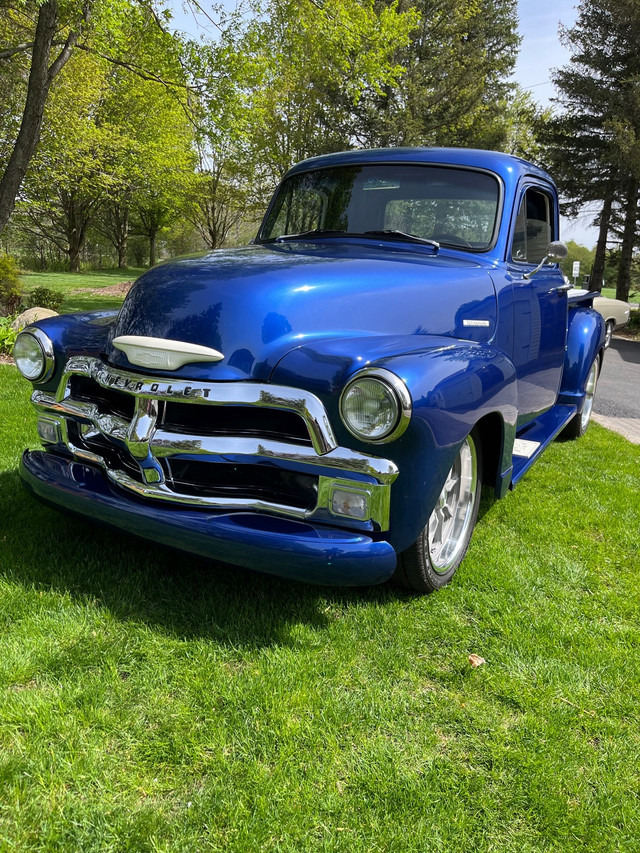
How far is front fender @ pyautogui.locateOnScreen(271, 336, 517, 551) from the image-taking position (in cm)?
221

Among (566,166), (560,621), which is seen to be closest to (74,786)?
(560,621)

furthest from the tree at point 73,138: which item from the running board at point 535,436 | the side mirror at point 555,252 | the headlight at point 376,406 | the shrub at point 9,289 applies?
the headlight at point 376,406

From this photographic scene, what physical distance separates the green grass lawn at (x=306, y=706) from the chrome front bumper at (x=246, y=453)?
531 mm

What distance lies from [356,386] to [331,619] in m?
1.04

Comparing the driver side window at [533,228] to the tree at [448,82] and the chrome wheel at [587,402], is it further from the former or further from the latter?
the tree at [448,82]

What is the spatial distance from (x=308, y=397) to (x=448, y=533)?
3.78 ft

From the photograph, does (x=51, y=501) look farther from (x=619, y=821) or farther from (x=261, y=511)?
(x=619, y=821)

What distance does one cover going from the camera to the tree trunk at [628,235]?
59.3 ft

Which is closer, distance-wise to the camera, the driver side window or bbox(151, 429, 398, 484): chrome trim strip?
bbox(151, 429, 398, 484): chrome trim strip

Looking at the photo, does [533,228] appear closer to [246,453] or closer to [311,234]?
[311,234]

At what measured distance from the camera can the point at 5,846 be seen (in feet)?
5.06

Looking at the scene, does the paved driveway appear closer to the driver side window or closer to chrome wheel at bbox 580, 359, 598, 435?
chrome wheel at bbox 580, 359, 598, 435

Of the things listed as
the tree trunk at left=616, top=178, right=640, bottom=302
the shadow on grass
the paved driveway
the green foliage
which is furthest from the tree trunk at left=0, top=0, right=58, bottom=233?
the tree trunk at left=616, top=178, right=640, bottom=302

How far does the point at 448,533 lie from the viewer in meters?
2.94
